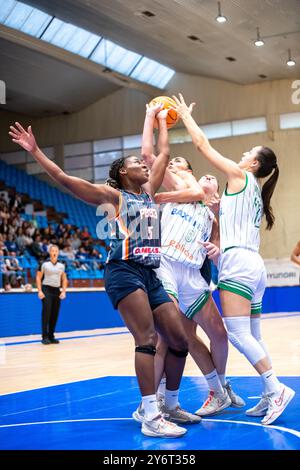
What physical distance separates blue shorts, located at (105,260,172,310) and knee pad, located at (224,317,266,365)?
1.68 feet

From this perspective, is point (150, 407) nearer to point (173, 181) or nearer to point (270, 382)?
point (270, 382)

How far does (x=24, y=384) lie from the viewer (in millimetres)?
7465

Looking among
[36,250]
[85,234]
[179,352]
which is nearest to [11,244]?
[36,250]

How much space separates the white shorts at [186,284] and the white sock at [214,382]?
50 centimetres

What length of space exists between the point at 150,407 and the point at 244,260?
4.25ft

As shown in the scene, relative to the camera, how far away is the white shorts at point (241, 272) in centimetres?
488

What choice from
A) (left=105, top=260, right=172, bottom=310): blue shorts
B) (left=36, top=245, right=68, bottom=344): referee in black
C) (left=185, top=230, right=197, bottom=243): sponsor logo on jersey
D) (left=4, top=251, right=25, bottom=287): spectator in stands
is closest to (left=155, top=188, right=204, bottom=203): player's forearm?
(left=185, top=230, right=197, bottom=243): sponsor logo on jersey

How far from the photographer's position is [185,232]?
547 cm

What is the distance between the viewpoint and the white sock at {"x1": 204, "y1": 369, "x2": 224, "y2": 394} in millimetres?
5336

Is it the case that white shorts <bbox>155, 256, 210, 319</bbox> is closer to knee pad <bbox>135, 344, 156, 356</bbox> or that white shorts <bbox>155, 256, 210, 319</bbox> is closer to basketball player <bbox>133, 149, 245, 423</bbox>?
basketball player <bbox>133, 149, 245, 423</bbox>

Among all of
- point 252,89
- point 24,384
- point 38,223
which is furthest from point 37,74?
point 24,384

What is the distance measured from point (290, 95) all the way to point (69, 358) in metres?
18.9

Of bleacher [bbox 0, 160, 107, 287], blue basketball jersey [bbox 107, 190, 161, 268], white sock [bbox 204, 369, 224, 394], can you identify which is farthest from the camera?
bleacher [bbox 0, 160, 107, 287]

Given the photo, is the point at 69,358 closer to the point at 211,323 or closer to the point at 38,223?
the point at 211,323
